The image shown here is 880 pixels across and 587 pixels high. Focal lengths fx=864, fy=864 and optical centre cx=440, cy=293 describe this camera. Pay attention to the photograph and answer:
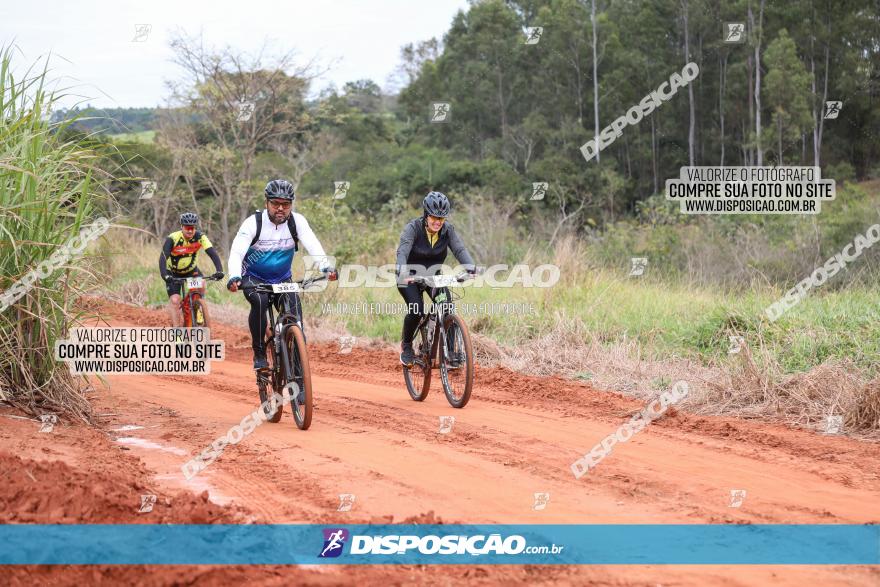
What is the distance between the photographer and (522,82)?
52.1m

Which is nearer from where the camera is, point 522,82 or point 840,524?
point 840,524

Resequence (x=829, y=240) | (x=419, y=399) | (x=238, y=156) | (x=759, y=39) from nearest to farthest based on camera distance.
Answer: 1. (x=419, y=399)
2. (x=829, y=240)
3. (x=238, y=156)
4. (x=759, y=39)

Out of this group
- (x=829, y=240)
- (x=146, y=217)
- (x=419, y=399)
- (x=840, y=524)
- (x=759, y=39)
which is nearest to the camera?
(x=840, y=524)

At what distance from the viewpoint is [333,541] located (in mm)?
4809

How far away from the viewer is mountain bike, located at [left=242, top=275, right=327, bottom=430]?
8078 mm

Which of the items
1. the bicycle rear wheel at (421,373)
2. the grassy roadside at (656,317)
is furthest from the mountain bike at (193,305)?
the bicycle rear wheel at (421,373)

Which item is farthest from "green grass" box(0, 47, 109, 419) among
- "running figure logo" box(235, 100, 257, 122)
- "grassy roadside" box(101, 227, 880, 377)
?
"running figure logo" box(235, 100, 257, 122)

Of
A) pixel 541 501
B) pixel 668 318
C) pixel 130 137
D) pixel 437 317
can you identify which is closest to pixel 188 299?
pixel 437 317

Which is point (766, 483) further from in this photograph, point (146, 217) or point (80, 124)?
point (146, 217)

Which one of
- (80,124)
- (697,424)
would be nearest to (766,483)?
(697,424)

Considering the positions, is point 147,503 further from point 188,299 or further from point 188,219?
point 188,299

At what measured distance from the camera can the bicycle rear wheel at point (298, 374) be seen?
802 cm

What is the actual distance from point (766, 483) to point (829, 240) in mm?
15856

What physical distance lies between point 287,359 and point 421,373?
2206mm
